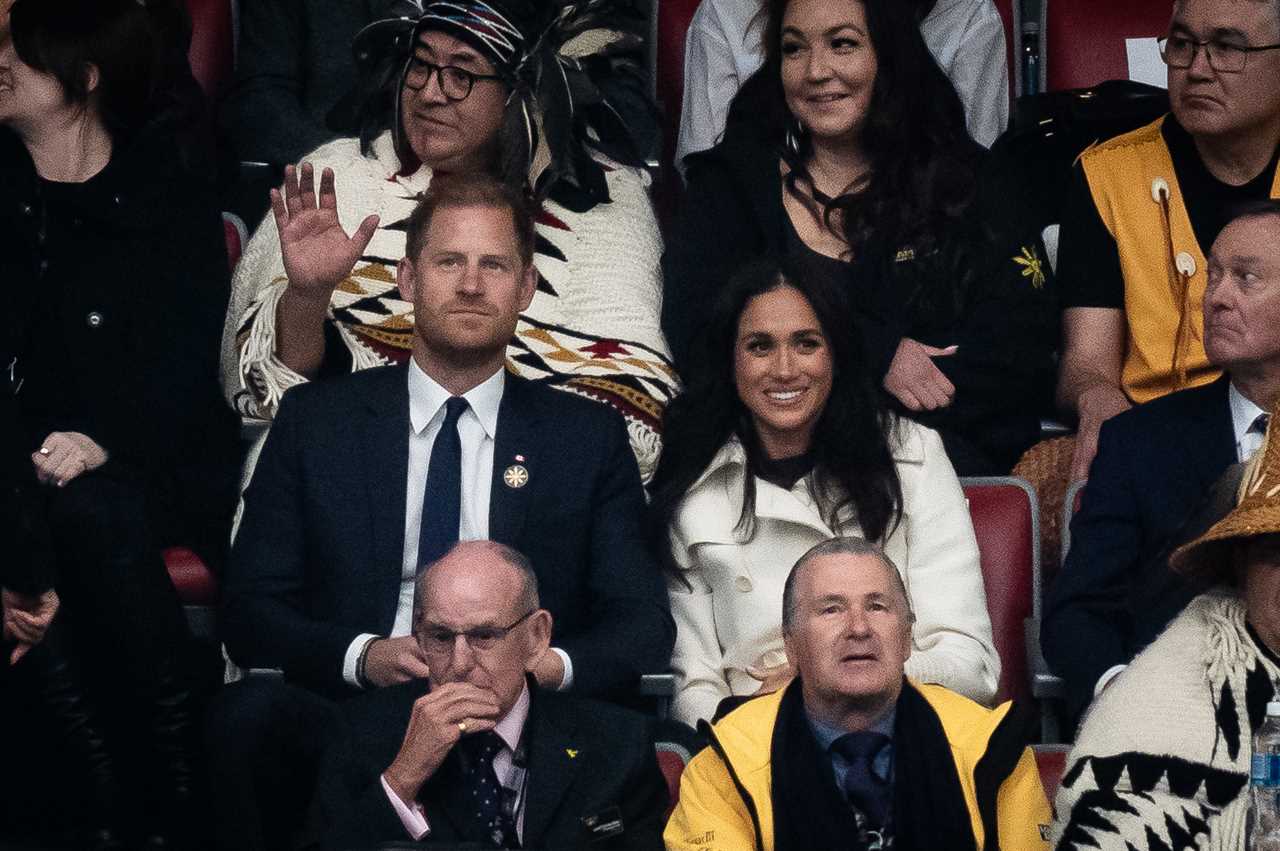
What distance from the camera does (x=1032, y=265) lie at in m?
5.30

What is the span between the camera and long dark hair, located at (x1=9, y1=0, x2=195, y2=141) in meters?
5.05

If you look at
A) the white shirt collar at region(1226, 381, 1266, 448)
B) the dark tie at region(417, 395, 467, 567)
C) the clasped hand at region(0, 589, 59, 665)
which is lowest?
the clasped hand at region(0, 589, 59, 665)

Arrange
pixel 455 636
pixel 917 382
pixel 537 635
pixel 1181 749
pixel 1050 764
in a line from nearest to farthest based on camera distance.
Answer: pixel 1181 749 → pixel 455 636 → pixel 537 635 → pixel 1050 764 → pixel 917 382

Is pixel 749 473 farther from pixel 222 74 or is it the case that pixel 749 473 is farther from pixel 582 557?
pixel 222 74

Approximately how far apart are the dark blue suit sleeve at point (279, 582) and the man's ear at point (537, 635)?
14.4 inches

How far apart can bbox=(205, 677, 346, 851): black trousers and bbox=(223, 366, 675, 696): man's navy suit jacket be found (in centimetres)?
15

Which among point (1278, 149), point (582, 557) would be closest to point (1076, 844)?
point (582, 557)

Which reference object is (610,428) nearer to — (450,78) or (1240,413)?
(450,78)

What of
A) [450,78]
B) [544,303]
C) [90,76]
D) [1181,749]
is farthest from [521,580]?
[90,76]

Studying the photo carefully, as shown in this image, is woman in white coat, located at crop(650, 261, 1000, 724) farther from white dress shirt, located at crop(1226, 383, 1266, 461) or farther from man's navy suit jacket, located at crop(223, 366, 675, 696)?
white dress shirt, located at crop(1226, 383, 1266, 461)

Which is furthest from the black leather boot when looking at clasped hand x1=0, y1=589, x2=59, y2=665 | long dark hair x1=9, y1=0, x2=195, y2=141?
long dark hair x1=9, y1=0, x2=195, y2=141

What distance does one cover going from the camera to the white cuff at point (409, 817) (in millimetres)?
3799

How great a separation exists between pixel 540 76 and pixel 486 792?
1955 millimetres

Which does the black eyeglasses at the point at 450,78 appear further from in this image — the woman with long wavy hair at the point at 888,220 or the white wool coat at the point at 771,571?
the white wool coat at the point at 771,571
